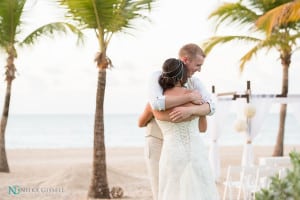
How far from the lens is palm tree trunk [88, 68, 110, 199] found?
907 centimetres

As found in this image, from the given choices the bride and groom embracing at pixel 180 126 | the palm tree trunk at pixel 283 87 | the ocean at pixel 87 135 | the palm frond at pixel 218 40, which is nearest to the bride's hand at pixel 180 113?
the bride and groom embracing at pixel 180 126

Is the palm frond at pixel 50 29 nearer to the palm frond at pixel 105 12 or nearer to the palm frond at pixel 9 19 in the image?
the palm frond at pixel 9 19

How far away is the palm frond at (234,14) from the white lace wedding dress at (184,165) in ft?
41.7

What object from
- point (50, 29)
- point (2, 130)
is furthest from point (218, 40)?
point (2, 130)

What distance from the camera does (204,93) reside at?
374 centimetres

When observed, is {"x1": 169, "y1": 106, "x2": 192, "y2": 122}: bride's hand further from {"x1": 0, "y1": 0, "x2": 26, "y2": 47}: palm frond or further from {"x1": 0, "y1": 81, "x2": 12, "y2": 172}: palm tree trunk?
{"x1": 0, "y1": 81, "x2": 12, "y2": 172}: palm tree trunk

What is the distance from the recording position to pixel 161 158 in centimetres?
375

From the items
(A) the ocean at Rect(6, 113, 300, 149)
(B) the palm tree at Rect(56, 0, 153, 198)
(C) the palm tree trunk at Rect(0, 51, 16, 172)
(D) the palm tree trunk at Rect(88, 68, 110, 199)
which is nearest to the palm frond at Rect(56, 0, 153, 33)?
(B) the palm tree at Rect(56, 0, 153, 198)

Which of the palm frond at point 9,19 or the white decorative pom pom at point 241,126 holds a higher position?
the palm frond at point 9,19

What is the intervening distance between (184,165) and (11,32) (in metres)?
11.0

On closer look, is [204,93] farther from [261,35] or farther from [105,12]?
[261,35]

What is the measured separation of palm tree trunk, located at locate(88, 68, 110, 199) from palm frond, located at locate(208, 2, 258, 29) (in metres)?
7.75

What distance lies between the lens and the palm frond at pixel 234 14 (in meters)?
16.1

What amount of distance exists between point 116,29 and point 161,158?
5533mm
